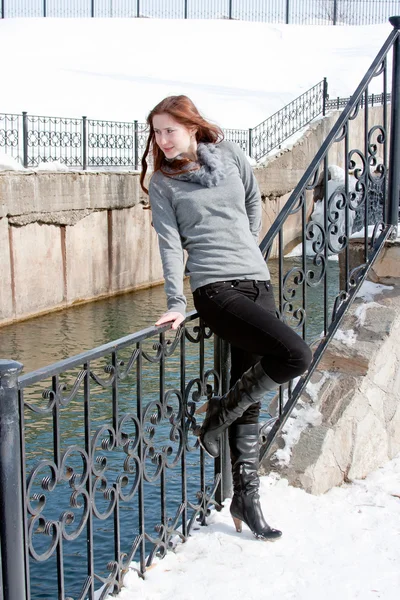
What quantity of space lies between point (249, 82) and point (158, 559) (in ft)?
106

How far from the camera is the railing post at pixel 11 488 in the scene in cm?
258

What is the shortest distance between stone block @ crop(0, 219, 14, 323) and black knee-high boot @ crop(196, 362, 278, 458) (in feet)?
33.9

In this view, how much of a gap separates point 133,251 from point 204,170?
46.8 feet

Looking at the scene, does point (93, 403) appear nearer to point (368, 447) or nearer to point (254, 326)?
point (368, 447)

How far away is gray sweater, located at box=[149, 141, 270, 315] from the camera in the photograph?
11.3 ft

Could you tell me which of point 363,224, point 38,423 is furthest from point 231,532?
point 38,423

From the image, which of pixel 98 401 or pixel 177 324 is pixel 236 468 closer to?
pixel 177 324

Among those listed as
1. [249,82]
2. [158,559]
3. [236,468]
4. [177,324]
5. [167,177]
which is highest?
[249,82]

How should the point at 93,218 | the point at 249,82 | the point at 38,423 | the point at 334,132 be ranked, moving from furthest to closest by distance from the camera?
the point at 249,82 → the point at 93,218 → the point at 38,423 → the point at 334,132

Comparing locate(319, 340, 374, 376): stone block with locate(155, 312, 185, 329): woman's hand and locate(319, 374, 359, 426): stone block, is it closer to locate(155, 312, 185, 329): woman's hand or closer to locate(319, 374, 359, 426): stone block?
locate(319, 374, 359, 426): stone block

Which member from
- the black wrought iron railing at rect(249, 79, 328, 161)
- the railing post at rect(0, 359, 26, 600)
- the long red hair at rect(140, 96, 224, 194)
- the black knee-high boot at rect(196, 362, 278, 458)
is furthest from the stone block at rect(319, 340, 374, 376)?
the black wrought iron railing at rect(249, 79, 328, 161)

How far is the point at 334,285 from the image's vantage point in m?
17.5

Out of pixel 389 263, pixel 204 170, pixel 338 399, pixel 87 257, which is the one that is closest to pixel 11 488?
pixel 204 170

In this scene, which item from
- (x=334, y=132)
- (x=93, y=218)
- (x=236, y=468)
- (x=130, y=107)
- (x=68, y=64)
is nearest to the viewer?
(x=236, y=468)
